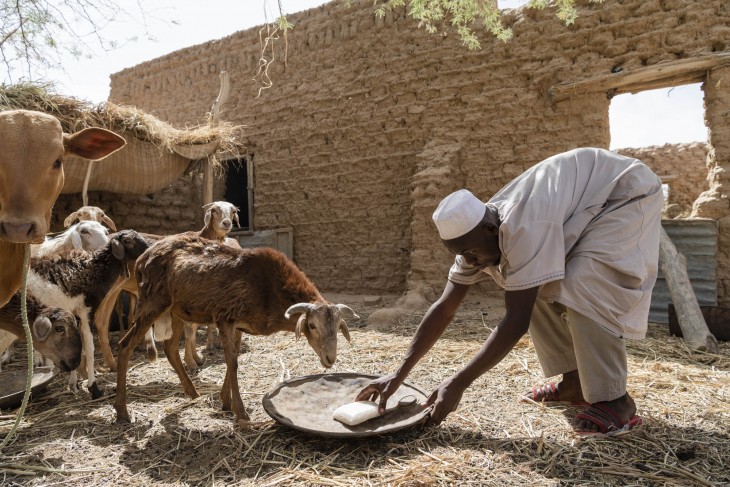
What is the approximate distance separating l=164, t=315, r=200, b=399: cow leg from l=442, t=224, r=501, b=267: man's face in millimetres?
2553

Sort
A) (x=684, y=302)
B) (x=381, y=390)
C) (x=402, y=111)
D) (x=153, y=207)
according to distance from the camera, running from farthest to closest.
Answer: (x=153, y=207), (x=402, y=111), (x=684, y=302), (x=381, y=390)

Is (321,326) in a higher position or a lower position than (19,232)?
lower

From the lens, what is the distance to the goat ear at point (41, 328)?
3383 mm

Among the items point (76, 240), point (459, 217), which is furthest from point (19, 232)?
point (76, 240)

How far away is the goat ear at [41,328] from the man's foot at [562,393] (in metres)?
3.50

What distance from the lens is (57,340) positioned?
3.47 m

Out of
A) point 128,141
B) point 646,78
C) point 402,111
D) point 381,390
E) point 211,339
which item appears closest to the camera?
point 381,390

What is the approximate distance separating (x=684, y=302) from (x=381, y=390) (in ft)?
15.1

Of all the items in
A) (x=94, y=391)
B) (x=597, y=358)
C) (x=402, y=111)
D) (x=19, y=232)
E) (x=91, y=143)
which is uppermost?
(x=402, y=111)

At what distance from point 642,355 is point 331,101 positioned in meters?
7.14

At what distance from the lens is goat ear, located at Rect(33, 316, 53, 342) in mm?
3383

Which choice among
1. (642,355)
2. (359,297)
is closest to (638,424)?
(642,355)

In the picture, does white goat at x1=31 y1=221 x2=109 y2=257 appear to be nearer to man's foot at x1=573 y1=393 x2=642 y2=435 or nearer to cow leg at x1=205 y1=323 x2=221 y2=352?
cow leg at x1=205 y1=323 x2=221 y2=352

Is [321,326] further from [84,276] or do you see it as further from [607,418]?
[84,276]
